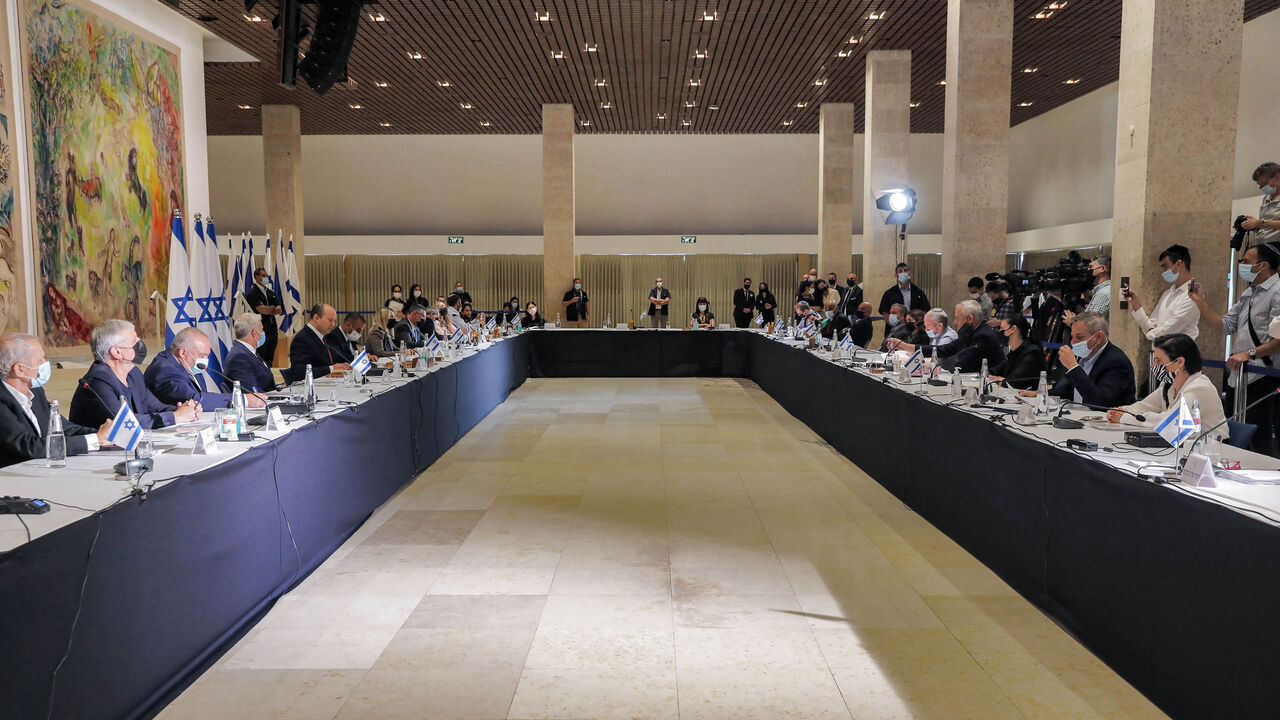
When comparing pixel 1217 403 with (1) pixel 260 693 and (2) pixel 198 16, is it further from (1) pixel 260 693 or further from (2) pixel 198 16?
(2) pixel 198 16

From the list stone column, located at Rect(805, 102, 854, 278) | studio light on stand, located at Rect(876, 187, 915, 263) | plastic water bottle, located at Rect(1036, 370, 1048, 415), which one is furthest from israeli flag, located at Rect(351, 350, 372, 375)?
stone column, located at Rect(805, 102, 854, 278)

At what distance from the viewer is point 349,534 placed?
191 inches

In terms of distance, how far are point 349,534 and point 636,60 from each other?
31.6 ft

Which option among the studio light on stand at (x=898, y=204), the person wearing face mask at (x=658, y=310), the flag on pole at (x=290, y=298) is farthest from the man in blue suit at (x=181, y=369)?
the person wearing face mask at (x=658, y=310)

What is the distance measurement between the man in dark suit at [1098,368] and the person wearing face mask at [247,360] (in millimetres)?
4936

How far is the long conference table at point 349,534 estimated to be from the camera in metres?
2.28

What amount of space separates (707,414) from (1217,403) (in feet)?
19.8

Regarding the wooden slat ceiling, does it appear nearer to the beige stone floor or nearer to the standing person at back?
the standing person at back

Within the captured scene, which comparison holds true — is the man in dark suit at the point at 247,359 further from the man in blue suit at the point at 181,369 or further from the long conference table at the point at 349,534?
the long conference table at the point at 349,534

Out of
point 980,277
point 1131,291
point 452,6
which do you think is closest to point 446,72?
point 452,6

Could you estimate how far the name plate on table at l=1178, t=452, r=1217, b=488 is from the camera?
2.80 m

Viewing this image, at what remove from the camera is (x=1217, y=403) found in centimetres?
383

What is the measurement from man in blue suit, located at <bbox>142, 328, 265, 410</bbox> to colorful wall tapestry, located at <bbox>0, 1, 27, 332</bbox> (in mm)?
3389

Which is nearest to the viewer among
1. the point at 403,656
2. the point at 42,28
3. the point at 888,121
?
the point at 403,656
